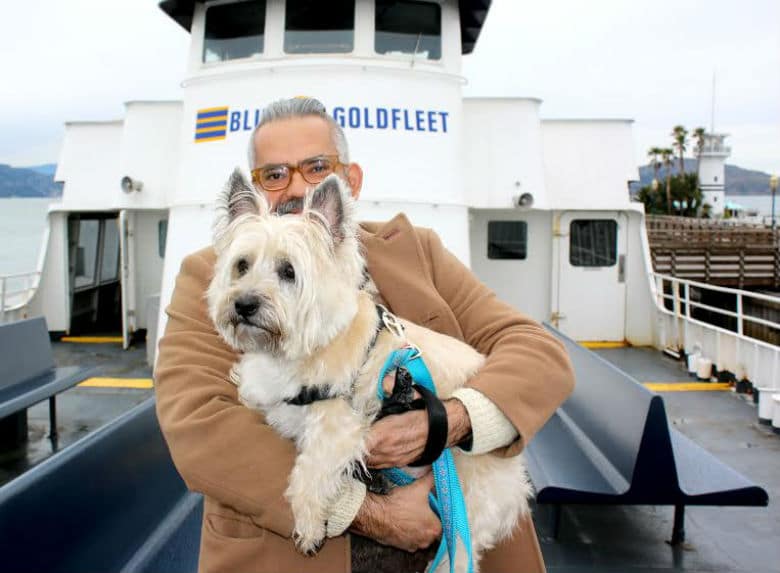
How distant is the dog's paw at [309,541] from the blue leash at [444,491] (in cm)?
35

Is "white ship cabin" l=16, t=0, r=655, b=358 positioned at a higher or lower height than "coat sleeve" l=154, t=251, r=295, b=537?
higher

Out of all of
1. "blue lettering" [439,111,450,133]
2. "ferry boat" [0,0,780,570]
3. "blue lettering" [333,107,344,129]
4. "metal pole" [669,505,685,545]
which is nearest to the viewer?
"metal pole" [669,505,685,545]

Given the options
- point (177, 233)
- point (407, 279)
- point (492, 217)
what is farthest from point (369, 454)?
point (492, 217)

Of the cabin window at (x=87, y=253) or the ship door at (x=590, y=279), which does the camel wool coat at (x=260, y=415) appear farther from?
the cabin window at (x=87, y=253)

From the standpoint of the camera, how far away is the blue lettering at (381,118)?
6434 millimetres

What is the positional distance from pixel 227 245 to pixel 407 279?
2.26 feet

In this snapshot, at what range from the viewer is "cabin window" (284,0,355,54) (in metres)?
6.84

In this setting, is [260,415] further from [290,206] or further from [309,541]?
[290,206]

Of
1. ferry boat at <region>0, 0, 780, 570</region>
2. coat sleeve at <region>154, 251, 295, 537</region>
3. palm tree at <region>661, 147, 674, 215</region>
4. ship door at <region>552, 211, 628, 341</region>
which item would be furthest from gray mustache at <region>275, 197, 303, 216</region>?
palm tree at <region>661, 147, 674, 215</region>

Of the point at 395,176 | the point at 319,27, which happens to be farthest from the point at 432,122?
the point at 319,27

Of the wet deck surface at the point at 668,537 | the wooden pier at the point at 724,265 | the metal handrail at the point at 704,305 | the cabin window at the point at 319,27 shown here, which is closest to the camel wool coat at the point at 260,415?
the wet deck surface at the point at 668,537

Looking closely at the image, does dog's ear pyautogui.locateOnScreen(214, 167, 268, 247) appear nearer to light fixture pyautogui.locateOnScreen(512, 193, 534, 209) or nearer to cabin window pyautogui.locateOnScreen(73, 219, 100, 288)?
light fixture pyautogui.locateOnScreen(512, 193, 534, 209)

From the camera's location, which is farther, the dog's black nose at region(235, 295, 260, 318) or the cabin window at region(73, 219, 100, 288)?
the cabin window at region(73, 219, 100, 288)

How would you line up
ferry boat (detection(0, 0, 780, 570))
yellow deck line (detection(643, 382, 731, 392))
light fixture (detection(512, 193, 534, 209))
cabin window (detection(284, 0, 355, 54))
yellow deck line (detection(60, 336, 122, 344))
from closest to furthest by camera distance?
ferry boat (detection(0, 0, 780, 570))
cabin window (detection(284, 0, 355, 54))
yellow deck line (detection(643, 382, 731, 392))
light fixture (detection(512, 193, 534, 209))
yellow deck line (detection(60, 336, 122, 344))
